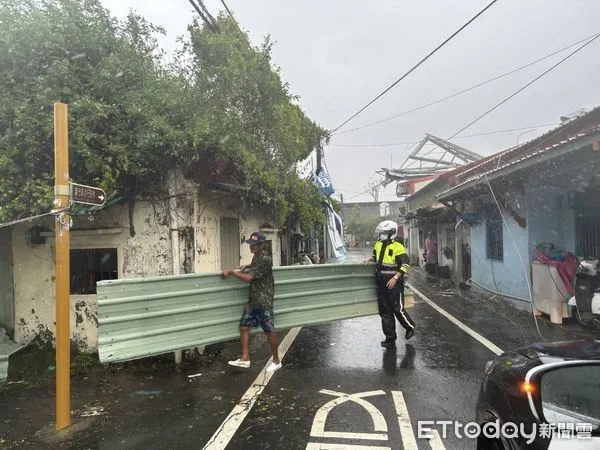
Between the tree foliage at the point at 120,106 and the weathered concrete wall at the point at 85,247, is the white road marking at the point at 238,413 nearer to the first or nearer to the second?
the weathered concrete wall at the point at 85,247

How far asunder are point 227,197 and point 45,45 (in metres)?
3.42

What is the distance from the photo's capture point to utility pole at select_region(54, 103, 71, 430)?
151 inches

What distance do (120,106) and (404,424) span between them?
186 inches

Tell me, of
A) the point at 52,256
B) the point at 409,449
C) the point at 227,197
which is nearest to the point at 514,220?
the point at 227,197

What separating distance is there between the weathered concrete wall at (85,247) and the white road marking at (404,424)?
11.3ft

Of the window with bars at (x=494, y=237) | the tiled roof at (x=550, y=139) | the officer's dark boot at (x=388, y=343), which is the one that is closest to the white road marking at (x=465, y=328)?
the officer's dark boot at (x=388, y=343)

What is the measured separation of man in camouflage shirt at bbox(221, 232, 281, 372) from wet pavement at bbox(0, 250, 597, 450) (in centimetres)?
42

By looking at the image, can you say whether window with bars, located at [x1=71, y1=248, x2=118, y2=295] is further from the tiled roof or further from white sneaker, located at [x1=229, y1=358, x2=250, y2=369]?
the tiled roof

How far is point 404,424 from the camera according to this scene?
3.74 m

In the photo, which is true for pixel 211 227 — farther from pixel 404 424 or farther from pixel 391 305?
pixel 404 424

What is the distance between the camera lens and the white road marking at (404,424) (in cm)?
338

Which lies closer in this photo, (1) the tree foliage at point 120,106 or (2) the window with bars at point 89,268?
(1) the tree foliage at point 120,106

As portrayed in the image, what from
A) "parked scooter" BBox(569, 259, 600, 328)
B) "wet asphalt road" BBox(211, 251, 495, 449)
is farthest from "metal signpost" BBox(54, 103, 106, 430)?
"parked scooter" BBox(569, 259, 600, 328)

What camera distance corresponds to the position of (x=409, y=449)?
10.8ft
